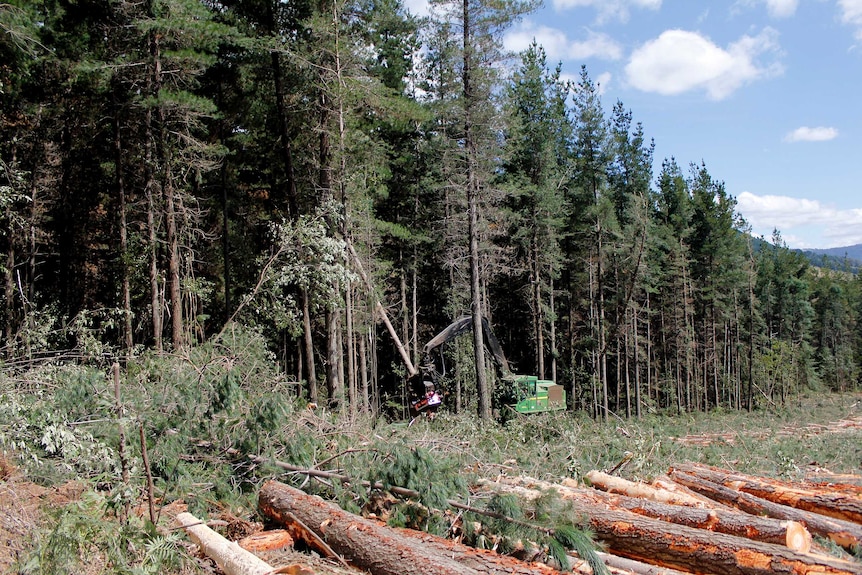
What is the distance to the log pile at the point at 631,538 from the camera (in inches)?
175

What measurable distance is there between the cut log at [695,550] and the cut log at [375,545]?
1.34 meters

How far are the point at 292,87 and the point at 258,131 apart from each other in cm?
277

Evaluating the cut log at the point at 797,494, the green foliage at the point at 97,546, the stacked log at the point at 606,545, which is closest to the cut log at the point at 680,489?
the cut log at the point at 797,494

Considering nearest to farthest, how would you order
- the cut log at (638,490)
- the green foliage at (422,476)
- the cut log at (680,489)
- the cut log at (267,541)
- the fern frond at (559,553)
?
the fern frond at (559,553) < the cut log at (267,541) < the green foliage at (422,476) < the cut log at (638,490) < the cut log at (680,489)

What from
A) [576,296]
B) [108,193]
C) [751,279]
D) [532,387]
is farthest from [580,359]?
[108,193]

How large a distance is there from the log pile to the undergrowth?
0.38 meters

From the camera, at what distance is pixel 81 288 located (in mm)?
22375

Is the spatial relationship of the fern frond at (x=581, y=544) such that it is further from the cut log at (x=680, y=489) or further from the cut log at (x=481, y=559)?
the cut log at (x=680, y=489)

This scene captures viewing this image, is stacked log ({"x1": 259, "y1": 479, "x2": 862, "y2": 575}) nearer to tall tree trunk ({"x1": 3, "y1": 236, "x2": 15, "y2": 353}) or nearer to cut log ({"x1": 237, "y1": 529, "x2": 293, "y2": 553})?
cut log ({"x1": 237, "y1": 529, "x2": 293, "y2": 553})

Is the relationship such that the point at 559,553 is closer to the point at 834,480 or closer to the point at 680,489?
the point at 680,489

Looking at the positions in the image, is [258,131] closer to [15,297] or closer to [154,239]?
[154,239]

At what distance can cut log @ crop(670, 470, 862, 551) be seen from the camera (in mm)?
6480

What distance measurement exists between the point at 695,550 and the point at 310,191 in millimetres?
14835

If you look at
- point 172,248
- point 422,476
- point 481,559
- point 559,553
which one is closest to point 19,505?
point 422,476
